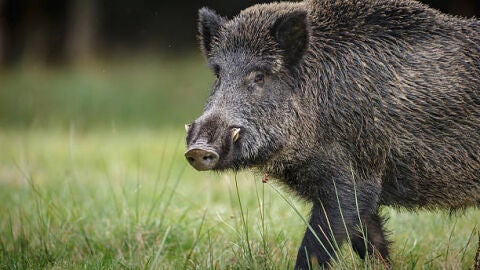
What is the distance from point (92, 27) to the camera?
1889cm

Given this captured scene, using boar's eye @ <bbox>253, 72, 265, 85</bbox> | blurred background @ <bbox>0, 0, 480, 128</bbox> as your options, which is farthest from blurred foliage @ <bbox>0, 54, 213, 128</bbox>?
boar's eye @ <bbox>253, 72, 265, 85</bbox>

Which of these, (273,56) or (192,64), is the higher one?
(273,56)

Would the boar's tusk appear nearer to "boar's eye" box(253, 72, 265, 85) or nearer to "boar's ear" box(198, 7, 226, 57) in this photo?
"boar's eye" box(253, 72, 265, 85)

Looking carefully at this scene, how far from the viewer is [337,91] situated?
13.6 feet

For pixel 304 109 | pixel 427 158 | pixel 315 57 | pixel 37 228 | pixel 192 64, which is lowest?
→ pixel 192 64

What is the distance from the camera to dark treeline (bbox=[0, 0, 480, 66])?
61.1ft

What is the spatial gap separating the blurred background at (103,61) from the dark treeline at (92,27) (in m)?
0.03

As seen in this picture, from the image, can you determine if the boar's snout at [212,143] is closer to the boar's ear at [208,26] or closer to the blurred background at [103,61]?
the boar's ear at [208,26]

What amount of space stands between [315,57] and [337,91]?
238 mm

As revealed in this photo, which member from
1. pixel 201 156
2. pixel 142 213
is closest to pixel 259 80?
pixel 201 156

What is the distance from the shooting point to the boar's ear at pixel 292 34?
13.3 feet

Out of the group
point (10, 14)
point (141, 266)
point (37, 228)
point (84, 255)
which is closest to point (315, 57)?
point (141, 266)

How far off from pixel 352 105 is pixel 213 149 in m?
0.98

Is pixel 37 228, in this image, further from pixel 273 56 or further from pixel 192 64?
pixel 192 64
